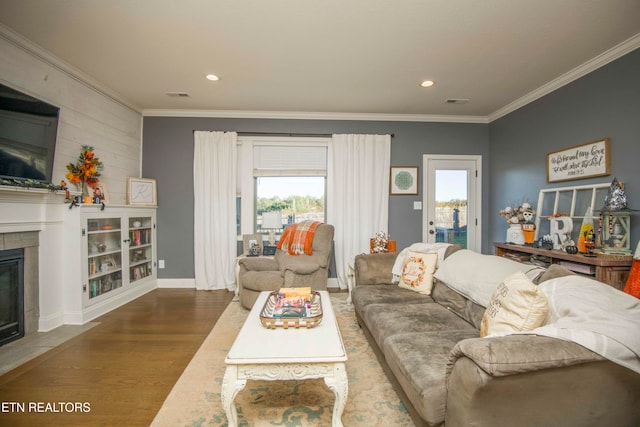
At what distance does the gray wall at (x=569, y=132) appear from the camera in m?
2.38

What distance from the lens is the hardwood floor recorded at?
160cm

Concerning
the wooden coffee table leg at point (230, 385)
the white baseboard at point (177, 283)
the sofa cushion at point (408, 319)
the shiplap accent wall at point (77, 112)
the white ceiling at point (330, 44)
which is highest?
the white ceiling at point (330, 44)

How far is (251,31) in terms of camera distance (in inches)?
87.8

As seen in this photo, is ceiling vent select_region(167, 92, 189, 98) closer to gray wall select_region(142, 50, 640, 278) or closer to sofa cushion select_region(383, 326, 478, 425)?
gray wall select_region(142, 50, 640, 278)

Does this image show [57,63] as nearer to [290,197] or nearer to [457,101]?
[290,197]

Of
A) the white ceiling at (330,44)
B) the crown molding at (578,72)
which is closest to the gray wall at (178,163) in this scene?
the white ceiling at (330,44)

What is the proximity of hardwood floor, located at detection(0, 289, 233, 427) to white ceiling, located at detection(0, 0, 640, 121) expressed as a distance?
2596 millimetres

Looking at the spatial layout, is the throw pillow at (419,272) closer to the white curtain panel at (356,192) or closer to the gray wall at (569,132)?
the white curtain panel at (356,192)

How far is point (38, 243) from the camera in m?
2.61

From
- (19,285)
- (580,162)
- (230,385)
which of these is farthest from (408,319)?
(19,285)

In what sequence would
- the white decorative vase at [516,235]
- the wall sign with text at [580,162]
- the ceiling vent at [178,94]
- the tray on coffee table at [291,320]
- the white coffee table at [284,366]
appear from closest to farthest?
the white coffee table at [284,366], the tray on coffee table at [291,320], the wall sign with text at [580,162], the white decorative vase at [516,235], the ceiling vent at [178,94]

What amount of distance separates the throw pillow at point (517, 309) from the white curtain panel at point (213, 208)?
3.37 meters

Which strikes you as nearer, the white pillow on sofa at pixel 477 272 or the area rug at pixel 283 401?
the area rug at pixel 283 401

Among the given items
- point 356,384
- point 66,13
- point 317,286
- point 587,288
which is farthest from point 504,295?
point 66,13
